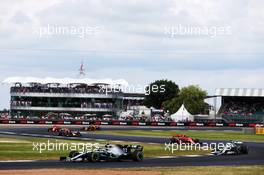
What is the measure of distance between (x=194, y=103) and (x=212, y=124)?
4045 centimetres

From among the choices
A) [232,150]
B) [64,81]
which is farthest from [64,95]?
[232,150]

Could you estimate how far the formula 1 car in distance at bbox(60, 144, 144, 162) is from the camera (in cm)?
3159

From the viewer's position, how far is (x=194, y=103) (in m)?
137

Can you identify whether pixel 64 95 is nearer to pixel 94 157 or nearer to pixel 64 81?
pixel 64 81

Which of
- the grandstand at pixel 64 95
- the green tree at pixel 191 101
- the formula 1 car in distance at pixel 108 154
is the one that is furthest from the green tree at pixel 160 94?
the formula 1 car in distance at pixel 108 154

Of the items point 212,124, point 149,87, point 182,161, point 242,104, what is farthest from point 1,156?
point 149,87

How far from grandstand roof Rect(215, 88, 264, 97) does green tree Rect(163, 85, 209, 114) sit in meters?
10.4

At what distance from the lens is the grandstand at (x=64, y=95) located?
121812 mm

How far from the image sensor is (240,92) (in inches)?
4904

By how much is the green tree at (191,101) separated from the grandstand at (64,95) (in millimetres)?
17923

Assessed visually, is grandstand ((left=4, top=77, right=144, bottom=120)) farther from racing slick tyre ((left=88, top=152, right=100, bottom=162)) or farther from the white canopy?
racing slick tyre ((left=88, top=152, right=100, bottom=162))

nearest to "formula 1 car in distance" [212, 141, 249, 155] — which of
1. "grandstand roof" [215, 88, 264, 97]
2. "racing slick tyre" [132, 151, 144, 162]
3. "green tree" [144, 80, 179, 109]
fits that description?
"racing slick tyre" [132, 151, 144, 162]

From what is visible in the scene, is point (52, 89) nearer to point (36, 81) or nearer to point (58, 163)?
point (36, 81)

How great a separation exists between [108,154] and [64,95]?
9139cm
